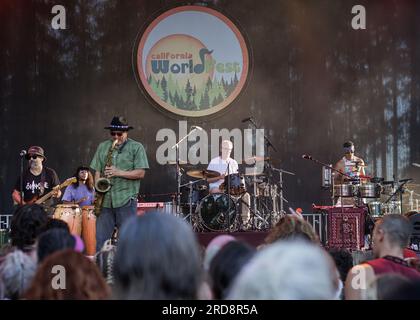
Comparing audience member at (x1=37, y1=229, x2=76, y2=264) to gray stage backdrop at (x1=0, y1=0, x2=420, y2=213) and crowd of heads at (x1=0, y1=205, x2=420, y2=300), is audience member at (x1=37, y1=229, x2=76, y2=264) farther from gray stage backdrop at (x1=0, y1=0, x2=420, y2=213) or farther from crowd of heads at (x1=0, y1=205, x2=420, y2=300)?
gray stage backdrop at (x1=0, y1=0, x2=420, y2=213)

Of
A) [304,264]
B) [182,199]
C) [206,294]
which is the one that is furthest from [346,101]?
[304,264]

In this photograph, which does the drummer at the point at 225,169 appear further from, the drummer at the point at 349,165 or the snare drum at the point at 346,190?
the drummer at the point at 349,165

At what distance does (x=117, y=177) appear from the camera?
29.3ft

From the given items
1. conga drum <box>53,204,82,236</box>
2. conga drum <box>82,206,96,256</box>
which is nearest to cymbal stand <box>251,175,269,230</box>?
conga drum <box>82,206,96,256</box>

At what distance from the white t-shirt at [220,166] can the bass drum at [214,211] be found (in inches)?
35.8

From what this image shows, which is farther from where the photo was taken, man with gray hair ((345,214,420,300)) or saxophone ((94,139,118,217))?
saxophone ((94,139,118,217))

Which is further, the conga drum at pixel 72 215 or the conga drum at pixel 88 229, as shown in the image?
the conga drum at pixel 88 229

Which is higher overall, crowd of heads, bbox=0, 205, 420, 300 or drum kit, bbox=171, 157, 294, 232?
crowd of heads, bbox=0, 205, 420, 300

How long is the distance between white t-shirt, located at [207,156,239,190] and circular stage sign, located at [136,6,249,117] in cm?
118

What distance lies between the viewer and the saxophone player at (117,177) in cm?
879

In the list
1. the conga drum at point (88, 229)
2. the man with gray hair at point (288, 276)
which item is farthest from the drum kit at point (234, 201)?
the man with gray hair at point (288, 276)

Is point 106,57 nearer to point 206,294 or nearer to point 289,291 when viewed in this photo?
point 206,294

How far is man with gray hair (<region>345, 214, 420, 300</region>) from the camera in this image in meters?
4.66

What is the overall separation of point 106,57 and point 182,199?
133 inches
